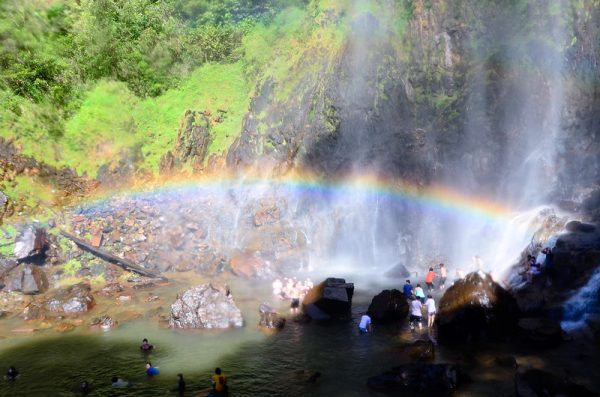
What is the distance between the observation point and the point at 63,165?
3603 centimetres

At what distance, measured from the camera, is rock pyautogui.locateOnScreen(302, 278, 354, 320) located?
72.6ft

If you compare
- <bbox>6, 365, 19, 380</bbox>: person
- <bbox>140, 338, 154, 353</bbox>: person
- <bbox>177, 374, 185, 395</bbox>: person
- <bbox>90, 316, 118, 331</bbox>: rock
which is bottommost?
<bbox>6, 365, 19, 380</bbox>: person

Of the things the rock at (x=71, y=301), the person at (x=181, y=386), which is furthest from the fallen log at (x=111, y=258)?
the person at (x=181, y=386)

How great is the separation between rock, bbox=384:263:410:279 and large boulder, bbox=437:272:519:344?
403 inches

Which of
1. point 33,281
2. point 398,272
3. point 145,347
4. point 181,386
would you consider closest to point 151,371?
point 181,386

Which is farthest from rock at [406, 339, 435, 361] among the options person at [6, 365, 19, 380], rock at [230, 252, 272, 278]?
person at [6, 365, 19, 380]

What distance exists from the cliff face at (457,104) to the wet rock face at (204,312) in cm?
1740

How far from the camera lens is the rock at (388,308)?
832 inches

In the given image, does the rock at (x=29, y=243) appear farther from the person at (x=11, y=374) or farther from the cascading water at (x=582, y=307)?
the cascading water at (x=582, y=307)

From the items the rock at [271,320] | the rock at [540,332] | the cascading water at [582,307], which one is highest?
the cascading water at [582,307]

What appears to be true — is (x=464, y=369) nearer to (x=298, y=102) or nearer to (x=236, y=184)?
(x=236, y=184)

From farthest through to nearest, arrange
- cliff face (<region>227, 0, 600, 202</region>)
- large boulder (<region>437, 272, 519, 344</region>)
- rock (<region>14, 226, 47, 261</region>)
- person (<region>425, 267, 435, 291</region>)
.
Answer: cliff face (<region>227, 0, 600, 202</region>), rock (<region>14, 226, 47, 261</region>), person (<region>425, 267, 435, 291</region>), large boulder (<region>437, 272, 519, 344</region>)

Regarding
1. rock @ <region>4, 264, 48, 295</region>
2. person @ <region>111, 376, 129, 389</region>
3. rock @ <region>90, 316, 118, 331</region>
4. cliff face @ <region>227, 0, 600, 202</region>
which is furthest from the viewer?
cliff face @ <region>227, 0, 600, 202</region>

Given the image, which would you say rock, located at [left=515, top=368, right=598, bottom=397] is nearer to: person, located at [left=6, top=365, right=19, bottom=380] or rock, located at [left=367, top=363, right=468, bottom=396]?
rock, located at [left=367, top=363, right=468, bottom=396]
